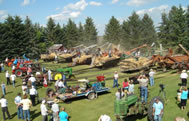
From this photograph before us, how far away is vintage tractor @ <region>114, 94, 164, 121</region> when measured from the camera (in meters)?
9.29

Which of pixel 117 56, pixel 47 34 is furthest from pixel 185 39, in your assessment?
pixel 47 34

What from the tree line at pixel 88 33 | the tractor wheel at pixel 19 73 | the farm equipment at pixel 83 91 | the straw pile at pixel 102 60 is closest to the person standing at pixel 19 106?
the farm equipment at pixel 83 91

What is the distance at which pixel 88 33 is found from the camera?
226 feet

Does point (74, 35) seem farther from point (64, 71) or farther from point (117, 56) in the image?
point (64, 71)

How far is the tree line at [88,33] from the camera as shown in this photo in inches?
1660

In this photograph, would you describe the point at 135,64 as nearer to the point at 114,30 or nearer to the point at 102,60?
the point at 102,60

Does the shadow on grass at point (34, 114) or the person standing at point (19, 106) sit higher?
the person standing at point (19, 106)

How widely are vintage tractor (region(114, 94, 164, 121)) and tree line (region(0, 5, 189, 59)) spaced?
31.5 meters

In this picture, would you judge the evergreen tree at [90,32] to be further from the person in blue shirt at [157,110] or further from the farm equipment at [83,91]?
the person in blue shirt at [157,110]

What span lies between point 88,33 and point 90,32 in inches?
32.7

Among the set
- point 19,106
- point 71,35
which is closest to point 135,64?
point 19,106

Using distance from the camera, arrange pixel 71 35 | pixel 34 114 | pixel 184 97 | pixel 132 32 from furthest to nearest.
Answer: pixel 71 35 → pixel 132 32 → pixel 34 114 → pixel 184 97

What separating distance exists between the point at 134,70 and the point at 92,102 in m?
10.4

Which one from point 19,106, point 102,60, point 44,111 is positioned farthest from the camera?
point 102,60
